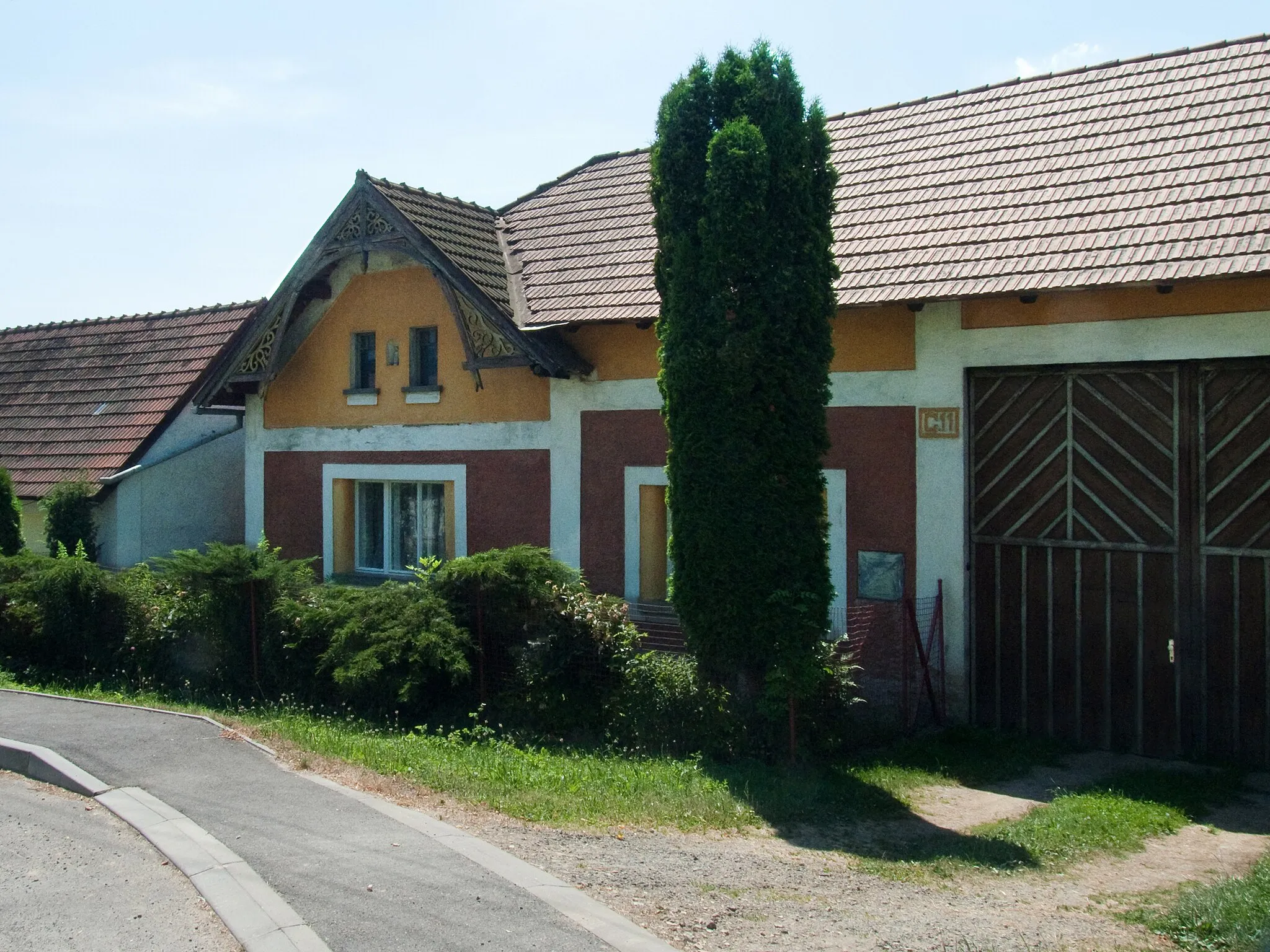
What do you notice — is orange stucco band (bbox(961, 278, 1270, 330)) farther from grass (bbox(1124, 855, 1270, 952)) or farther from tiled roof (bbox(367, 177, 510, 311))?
tiled roof (bbox(367, 177, 510, 311))

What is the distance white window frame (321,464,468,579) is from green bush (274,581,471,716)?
273 cm

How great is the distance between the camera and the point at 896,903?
6008 millimetres

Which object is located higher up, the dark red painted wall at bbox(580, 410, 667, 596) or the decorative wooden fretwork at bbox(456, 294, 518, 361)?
the decorative wooden fretwork at bbox(456, 294, 518, 361)

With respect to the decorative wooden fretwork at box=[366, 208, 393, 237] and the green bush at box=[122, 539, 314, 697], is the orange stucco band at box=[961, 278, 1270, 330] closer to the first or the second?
the decorative wooden fretwork at box=[366, 208, 393, 237]

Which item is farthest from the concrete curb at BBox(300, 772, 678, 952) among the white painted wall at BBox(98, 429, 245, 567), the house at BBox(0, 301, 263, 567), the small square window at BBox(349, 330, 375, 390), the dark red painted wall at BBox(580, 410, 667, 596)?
the white painted wall at BBox(98, 429, 245, 567)

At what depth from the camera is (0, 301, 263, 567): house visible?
56.8 ft

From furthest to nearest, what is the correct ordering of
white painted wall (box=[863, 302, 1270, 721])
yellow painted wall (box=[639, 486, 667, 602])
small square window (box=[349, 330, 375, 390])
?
small square window (box=[349, 330, 375, 390])
yellow painted wall (box=[639, 486, 667, 602])
white painted wall (box=[863, 302, 1270, 721])

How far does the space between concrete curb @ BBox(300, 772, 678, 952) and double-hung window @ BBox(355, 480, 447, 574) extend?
743cm

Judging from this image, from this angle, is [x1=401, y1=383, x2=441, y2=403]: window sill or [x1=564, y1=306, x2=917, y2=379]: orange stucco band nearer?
[x1=564, y1=306, x2=917, y2=379]: orange stucco band

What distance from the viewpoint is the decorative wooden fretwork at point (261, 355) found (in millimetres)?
15172

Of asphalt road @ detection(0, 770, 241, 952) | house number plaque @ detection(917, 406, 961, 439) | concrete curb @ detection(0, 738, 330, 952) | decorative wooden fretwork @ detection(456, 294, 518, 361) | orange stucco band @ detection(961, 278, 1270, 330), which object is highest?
decorative wooden fretwork @ detection(456, 294, 518, 361)

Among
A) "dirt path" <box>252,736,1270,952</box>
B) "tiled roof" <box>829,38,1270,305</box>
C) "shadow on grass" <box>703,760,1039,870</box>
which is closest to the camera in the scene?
"dirt path" <box>252,736,1270,952</box>

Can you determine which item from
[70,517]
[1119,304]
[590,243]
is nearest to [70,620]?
[70,517]

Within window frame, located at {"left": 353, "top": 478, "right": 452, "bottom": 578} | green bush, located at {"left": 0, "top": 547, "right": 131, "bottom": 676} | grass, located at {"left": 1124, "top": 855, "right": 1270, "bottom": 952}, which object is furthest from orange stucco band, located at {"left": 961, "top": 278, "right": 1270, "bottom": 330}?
green bush, located at {"left": 0, "top": 547, "right": 131, "bottom": 676}
